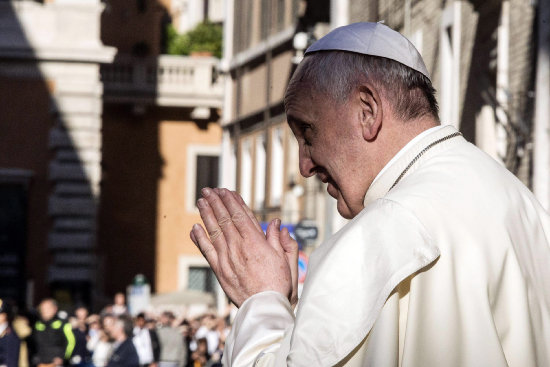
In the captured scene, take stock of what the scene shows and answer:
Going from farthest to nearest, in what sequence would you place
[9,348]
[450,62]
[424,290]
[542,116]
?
[450,62]
[9,348]
[542,116]
[424,290]

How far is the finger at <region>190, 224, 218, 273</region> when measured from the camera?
282 cm

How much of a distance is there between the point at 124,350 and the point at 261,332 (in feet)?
52.0

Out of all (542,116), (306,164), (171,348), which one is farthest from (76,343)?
(306,164)

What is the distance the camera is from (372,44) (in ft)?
8.82

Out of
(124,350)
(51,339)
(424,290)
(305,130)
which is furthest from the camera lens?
(51,339)

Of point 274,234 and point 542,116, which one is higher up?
point 542,116

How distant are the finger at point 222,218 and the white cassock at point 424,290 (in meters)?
0.26

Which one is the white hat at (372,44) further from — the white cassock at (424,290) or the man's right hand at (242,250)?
the man's right hand at (242,250)

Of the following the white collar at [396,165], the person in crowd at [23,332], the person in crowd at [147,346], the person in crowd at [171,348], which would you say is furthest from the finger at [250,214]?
the person in crowd at [171,348]

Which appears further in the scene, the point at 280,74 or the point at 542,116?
the point at 280,74

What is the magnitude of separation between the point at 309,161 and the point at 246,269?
23 centimetres

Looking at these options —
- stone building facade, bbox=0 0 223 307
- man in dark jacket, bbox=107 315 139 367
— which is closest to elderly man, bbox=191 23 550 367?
man in dark jacket, bbox=107 315 139 367

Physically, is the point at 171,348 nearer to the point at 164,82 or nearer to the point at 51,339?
the point at 51,339

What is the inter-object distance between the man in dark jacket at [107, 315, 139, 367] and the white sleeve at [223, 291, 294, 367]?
15597 mm
